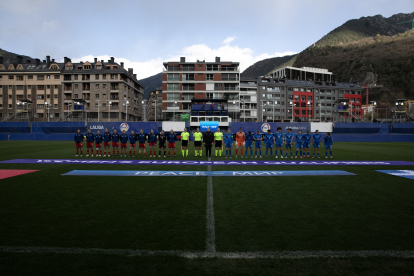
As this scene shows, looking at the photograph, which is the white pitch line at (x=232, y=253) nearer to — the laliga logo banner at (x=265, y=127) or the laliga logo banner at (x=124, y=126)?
the laliga logo banner at (x=265, y=127)

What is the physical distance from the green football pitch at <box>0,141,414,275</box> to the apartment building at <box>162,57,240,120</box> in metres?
58.1

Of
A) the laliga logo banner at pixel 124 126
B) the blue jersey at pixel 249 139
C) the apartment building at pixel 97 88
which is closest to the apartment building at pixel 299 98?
the apartment building at pixel 97 88

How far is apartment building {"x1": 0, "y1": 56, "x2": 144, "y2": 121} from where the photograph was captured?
64.8 meters

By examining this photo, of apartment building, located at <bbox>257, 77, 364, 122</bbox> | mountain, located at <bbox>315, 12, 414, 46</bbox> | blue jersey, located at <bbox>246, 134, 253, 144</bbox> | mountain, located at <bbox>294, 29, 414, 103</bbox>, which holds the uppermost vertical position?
mountain, located at <bbox>315, 12, 414, 46</bbox>

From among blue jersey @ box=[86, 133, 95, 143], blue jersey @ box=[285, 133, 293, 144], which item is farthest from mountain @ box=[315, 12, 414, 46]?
blue jersey @ box=[86, 133, 95, 143]

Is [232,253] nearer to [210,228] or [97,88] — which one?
[210,228]

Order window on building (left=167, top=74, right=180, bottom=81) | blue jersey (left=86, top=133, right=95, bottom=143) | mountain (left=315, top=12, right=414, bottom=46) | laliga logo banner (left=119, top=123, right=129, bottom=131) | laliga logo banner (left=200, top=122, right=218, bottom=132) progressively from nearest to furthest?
blue jersey (left=86, top=133, right=95, bottom=143) → laliga logo banner (left=119, top=123, right=129, bottom=131) → laliga logo banner (left=200, top=122, right=218, bottom=132) → window on building (left=167, top=74, right=180, bottom=81) → mountain (left=315, top=12, right=414, bottom=46)

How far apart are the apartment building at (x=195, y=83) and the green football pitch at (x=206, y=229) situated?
191 feet

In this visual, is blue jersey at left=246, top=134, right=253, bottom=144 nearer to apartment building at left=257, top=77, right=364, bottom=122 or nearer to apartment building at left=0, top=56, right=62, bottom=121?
apartment building at left=257, top=77, right=364, bottom=122

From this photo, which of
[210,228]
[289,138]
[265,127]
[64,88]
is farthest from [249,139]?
[64,88]

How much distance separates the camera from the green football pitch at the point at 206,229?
312cm

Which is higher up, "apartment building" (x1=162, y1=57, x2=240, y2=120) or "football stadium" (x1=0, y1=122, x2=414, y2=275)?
"apartment building" (x1=162, y1=57, x2=240, y2=120)

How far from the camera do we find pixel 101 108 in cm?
6450

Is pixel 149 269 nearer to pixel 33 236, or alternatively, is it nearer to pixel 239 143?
pixel 33 236
